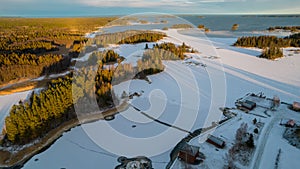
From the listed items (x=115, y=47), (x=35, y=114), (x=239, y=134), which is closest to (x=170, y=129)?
(x=239, y=134)

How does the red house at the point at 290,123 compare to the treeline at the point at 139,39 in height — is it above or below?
below

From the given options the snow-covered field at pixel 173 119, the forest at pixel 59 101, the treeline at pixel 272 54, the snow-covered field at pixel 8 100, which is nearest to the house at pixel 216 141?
the snow-covered field at pixel 173 119

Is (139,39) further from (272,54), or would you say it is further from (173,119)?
(173,119)

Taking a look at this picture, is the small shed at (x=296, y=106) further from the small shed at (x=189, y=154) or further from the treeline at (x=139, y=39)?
the treeline at (x=139, y=39)

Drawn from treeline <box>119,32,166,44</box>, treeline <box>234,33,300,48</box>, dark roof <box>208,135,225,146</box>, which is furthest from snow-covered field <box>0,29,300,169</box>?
treeline <box>119,32,166,44</box>

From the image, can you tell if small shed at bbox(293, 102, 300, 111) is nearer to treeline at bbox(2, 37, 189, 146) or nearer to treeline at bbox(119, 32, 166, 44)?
treeline at bbox(2, 37, 189, 146)
